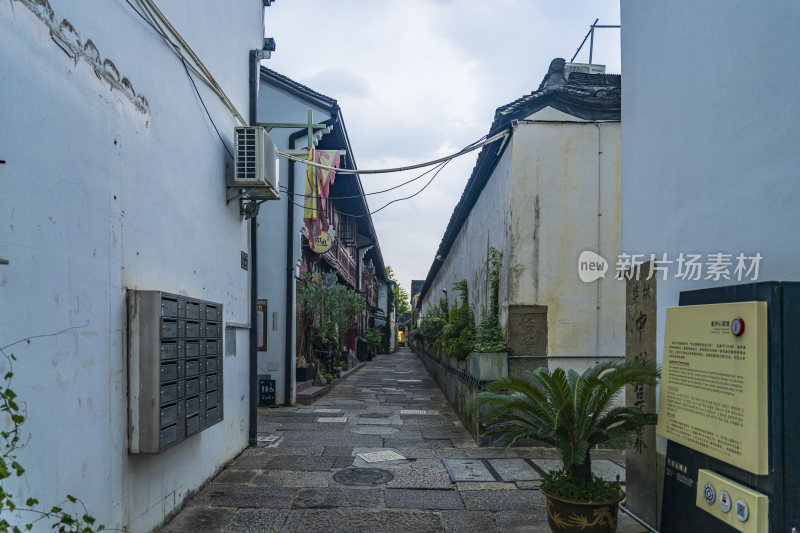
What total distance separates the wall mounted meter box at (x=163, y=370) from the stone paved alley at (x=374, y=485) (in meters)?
1.02

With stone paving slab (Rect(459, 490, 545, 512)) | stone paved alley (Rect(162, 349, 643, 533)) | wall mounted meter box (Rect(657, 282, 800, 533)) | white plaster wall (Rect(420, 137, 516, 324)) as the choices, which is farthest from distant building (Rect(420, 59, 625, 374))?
wall mounted meter box (Rect(657, 282, 800, 533))

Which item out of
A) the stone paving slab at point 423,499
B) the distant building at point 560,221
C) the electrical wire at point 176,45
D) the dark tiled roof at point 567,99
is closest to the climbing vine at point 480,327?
the distant building at point 560,221

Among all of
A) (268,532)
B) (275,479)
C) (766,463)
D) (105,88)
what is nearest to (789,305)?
(766,463)

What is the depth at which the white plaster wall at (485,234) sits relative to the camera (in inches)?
352

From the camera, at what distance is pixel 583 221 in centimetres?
852

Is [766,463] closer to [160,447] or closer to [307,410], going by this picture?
[160,447]

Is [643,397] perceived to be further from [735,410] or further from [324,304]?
[324,304]

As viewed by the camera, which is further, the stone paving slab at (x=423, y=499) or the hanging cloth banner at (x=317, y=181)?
the hanging cloth banner at (x=317, y=181)

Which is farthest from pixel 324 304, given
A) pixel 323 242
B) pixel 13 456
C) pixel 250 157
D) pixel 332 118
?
pixel 13 456

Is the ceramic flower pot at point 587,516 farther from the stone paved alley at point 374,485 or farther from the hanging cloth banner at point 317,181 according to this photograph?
the hanging cloth banner at point 317,181

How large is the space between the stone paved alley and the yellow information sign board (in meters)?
1.53

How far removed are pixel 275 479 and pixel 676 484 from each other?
4.25 m

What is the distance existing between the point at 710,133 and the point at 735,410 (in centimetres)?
195

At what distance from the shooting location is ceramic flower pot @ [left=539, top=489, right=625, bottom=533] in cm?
426
